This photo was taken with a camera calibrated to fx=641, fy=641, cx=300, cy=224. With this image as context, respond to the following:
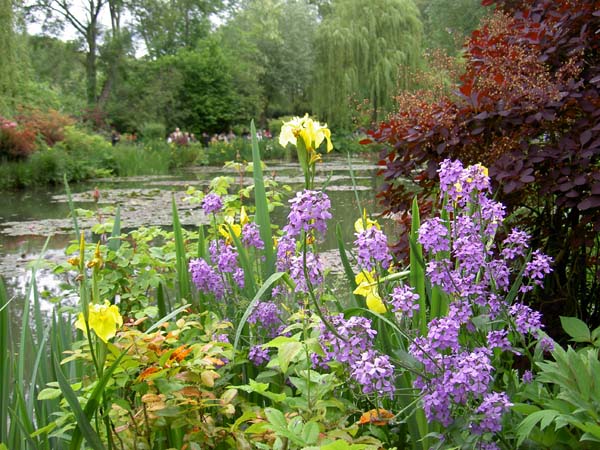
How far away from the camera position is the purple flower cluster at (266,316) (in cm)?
170

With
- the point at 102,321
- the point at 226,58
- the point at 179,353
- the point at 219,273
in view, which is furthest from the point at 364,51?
the point at 102,321

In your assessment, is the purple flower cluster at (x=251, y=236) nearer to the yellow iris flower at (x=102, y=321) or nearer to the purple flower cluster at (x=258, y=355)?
the purple flower cluster at (x=258, y=355)

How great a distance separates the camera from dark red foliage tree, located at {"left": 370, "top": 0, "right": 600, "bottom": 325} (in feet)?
6.65

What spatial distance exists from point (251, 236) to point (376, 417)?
75 cm

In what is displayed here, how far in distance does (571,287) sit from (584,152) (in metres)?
0.58

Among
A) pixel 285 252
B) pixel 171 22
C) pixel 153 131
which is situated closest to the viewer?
pixel 285 252

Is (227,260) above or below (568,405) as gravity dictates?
above

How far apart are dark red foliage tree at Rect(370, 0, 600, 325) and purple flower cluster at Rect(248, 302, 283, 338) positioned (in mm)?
823

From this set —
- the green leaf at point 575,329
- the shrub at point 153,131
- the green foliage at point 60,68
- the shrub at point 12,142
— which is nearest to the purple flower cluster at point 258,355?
the green leaf at point 575,329

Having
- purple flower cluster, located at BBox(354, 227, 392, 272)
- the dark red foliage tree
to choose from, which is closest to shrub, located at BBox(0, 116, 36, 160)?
the dark red foliage tree

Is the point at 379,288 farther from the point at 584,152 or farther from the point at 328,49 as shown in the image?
the point at 328,49

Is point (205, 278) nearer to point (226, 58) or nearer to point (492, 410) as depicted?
point (492, 410)

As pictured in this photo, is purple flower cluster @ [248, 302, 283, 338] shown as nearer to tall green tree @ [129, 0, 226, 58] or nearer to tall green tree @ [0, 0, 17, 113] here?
tall green tree @ [0, 0, 17, 113]

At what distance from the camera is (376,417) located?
1309 mm
